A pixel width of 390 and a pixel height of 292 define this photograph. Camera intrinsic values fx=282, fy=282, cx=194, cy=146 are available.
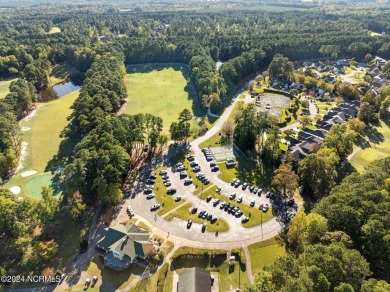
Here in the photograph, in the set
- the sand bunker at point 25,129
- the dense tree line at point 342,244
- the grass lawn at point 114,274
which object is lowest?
the sand bunker at point 25,129

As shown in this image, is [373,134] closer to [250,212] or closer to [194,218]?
[250,212]

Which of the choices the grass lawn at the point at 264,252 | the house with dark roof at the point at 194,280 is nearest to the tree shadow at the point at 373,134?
the grass lawn at the point at 264,252

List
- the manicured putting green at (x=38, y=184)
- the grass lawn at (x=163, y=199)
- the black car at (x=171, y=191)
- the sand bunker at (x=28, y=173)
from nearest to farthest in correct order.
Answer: the grass lawn at (x=163, y=199) → the black car at (x=171, y=191) → the manicured putting green at (x=38, y=184) → the sand bunker at (x=28, y=173)

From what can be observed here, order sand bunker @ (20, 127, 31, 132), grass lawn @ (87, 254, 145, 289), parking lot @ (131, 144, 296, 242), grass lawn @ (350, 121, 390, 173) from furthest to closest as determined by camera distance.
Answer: sand bunker @ (20, 127, 31, 132) < grass lawn @ (350, 121, 390, 173) < parking lot @ (131, 144, 296, 242) < grass lawn @ (87, 254, 145, 289)

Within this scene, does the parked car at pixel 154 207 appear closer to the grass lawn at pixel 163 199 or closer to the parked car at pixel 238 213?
the grass lawn at pixel 163 199

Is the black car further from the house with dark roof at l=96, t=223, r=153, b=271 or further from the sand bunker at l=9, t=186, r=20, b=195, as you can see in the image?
the sand bunker at l=9, t=186, r=20, b=195

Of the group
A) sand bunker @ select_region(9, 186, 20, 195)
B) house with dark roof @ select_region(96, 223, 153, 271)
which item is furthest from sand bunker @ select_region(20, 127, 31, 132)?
house with dark roof @ select_region(96, 223, 153, 271)

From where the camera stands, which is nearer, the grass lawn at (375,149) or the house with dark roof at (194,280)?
the house with dark roof at (194,280)
